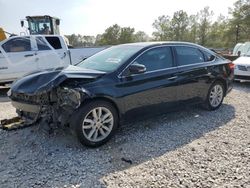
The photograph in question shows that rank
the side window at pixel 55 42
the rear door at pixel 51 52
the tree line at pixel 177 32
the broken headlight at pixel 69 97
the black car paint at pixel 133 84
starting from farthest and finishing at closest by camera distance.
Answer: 1. the tree line at pixel 177 32
2. the side window at pixel 55 42
3. the rear door at pixel 51 52
4. the black car paint at pixel 133 84
5. the broken headlight at pixel 69 97

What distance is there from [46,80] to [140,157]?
1.84 metres

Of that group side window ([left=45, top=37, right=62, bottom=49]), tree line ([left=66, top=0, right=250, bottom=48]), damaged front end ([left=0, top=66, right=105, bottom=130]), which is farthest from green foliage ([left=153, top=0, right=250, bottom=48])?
damaged front end ([left=0, top=66, right=105, bottom=130])

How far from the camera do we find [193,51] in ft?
17.1

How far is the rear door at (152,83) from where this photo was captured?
13.2 ft

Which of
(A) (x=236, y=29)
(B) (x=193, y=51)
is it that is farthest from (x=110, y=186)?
(A) (x=236, y=29)

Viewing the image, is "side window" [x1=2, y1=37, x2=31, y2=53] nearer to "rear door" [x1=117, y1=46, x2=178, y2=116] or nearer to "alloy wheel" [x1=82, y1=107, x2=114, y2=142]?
"rear door" [x1=117, y1=46, x2=178, y2=116]

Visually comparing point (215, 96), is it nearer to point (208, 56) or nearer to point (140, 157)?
point (208, 56)

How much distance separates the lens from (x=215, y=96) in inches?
220

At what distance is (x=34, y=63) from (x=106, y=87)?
5.32 metres

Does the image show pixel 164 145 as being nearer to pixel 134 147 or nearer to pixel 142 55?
pixel 134 147

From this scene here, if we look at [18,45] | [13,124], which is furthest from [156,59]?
[18,45]

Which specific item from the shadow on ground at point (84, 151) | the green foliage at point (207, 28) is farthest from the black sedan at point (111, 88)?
the green foliage at point (207, 28)

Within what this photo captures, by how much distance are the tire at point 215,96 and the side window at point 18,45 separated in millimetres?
5933

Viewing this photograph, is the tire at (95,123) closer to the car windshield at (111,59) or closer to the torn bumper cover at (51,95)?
the torn bumper cover at (51,95)
